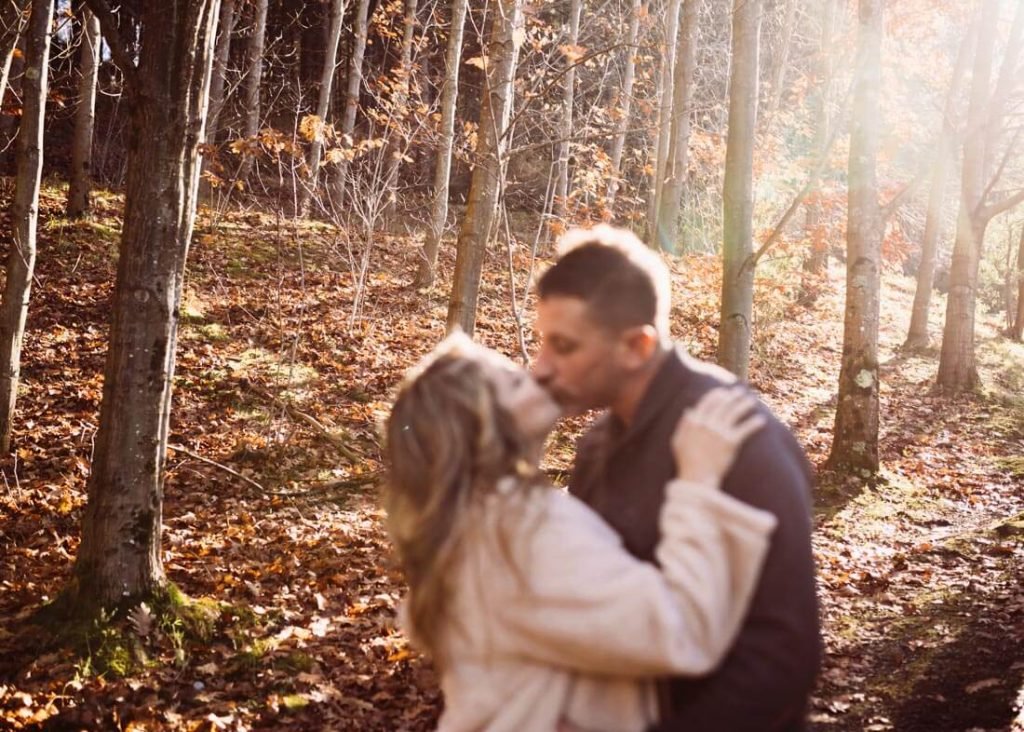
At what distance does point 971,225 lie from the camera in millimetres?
13977

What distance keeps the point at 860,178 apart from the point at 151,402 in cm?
816

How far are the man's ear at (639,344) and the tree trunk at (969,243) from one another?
1414 centimetres

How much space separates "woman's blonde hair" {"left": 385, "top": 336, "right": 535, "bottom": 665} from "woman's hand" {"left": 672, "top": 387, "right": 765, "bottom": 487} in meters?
0.35

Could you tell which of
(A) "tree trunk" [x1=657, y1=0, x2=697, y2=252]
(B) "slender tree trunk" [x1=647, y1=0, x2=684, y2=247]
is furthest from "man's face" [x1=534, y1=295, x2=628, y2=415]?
(B) "slender tree trunk" [x1=647, y1=0, x2=684, y2=247]

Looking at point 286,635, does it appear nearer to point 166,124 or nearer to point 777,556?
point 166,124

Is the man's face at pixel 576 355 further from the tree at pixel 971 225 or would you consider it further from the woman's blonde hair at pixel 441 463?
the tree at pixel 971 225

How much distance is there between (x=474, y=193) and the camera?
8.31m

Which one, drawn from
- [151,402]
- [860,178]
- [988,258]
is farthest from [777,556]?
[988,258]

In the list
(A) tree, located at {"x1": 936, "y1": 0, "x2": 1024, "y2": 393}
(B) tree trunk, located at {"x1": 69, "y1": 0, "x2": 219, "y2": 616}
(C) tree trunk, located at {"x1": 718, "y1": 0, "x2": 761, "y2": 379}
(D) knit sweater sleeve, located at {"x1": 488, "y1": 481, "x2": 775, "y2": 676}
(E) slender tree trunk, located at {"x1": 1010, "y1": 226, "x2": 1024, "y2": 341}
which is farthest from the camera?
(E) slender tree trunk, located at {"x1": 1010, "y1": 226, "x2": 1024, "y2": 341}

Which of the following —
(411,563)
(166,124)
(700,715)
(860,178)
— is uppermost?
(860,178)

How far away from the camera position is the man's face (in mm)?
1944

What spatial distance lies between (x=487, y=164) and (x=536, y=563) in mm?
7048

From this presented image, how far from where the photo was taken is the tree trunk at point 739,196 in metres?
7.98

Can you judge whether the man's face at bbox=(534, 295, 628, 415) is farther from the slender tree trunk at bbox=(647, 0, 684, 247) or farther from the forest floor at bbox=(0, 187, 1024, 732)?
the slender tree trunk at bbox=(647, 0, 684, 247)
